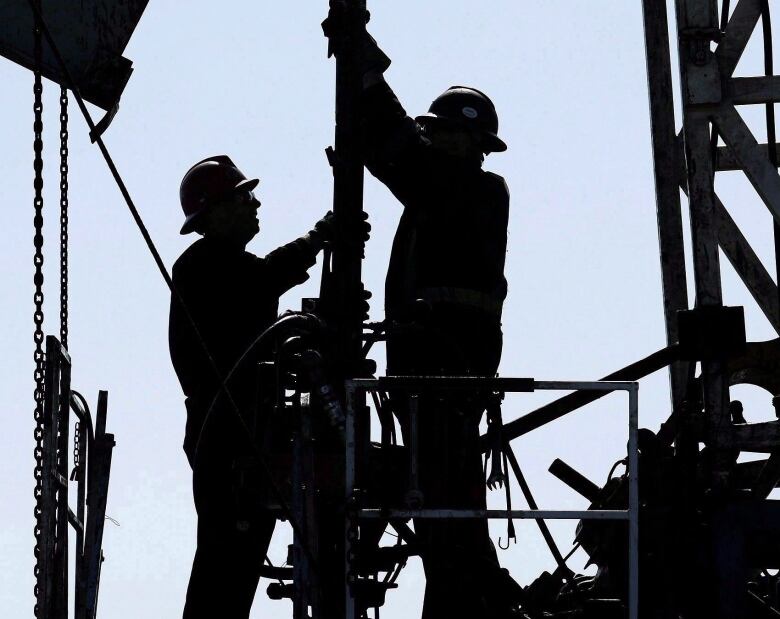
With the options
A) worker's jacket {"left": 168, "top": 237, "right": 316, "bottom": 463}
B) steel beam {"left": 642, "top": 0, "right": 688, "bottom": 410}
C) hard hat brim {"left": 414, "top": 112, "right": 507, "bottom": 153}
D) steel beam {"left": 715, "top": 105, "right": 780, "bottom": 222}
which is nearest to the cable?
worker's jacket {"left": 168, "top": 237, "right": 316, "bottom": 463}

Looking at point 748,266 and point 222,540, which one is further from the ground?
point 748,266

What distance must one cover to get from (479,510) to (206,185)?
3.14m

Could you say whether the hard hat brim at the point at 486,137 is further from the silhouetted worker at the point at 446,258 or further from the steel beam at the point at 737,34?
the steel beam at the point at 737,34

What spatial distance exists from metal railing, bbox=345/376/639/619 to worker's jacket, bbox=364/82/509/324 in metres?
1.73

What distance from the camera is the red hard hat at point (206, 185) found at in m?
10.9

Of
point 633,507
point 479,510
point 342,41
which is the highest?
point 342,41

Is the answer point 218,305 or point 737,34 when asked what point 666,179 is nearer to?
point 737,34

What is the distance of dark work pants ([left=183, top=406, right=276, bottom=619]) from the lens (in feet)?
31.9

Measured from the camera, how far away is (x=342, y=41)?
9.95 m

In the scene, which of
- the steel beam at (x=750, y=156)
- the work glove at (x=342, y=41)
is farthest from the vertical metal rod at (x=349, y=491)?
the steel beam at (x=750, y=156)

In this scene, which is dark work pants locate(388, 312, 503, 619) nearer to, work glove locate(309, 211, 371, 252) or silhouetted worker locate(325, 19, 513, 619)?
silhouetted worker locate(325, 19, 513, 619)

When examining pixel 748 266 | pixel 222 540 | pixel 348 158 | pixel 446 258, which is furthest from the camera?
pixel 748 266

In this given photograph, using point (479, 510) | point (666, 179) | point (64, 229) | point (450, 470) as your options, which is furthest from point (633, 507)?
point (666, 179)

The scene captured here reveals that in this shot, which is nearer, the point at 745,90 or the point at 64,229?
the point at 64,229
